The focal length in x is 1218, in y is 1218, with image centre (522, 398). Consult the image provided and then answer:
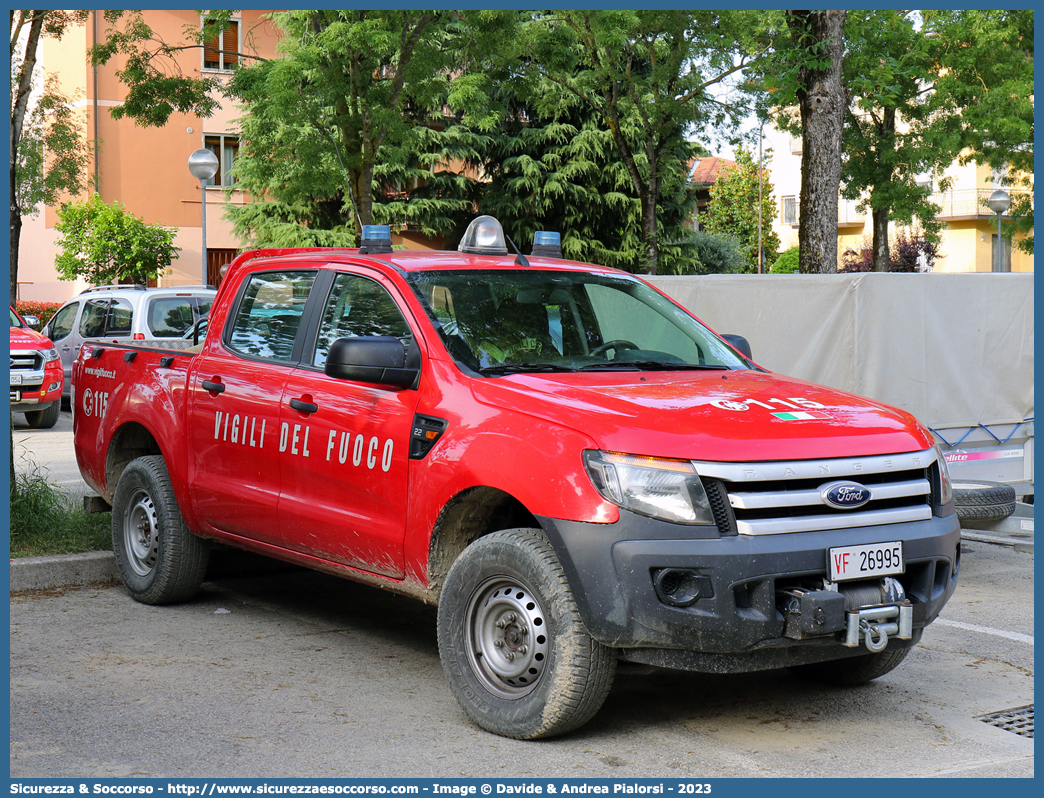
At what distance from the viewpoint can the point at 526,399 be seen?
468 cm

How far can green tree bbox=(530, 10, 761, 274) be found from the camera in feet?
65.5

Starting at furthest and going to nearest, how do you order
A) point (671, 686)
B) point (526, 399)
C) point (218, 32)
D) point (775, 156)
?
point (775, 156), point (218, 32), point (671, 686), point (526, 399)

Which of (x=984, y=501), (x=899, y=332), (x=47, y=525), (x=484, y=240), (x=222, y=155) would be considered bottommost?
(x=47, y=525)

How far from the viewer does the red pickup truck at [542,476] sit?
4.26 metres

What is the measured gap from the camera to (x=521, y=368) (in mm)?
5168

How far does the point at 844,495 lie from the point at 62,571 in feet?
15.9

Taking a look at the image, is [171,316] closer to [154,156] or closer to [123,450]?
[123,450]

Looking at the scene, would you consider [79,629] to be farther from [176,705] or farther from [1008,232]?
[1008,232]

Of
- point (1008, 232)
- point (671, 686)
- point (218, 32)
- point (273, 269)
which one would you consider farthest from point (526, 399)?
point (1008, 232)

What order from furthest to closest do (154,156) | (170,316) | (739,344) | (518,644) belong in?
(154,156)
(170,316)
(739,344)
(518,644)

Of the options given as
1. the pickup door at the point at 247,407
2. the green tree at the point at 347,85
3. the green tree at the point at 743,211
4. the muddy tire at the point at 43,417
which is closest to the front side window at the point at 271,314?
the pickup door at the point at 247,407

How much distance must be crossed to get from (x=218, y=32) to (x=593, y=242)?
21423mm

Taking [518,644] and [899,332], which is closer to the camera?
[518,644]

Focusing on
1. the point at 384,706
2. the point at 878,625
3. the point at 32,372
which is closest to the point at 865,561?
the point at 878,625
